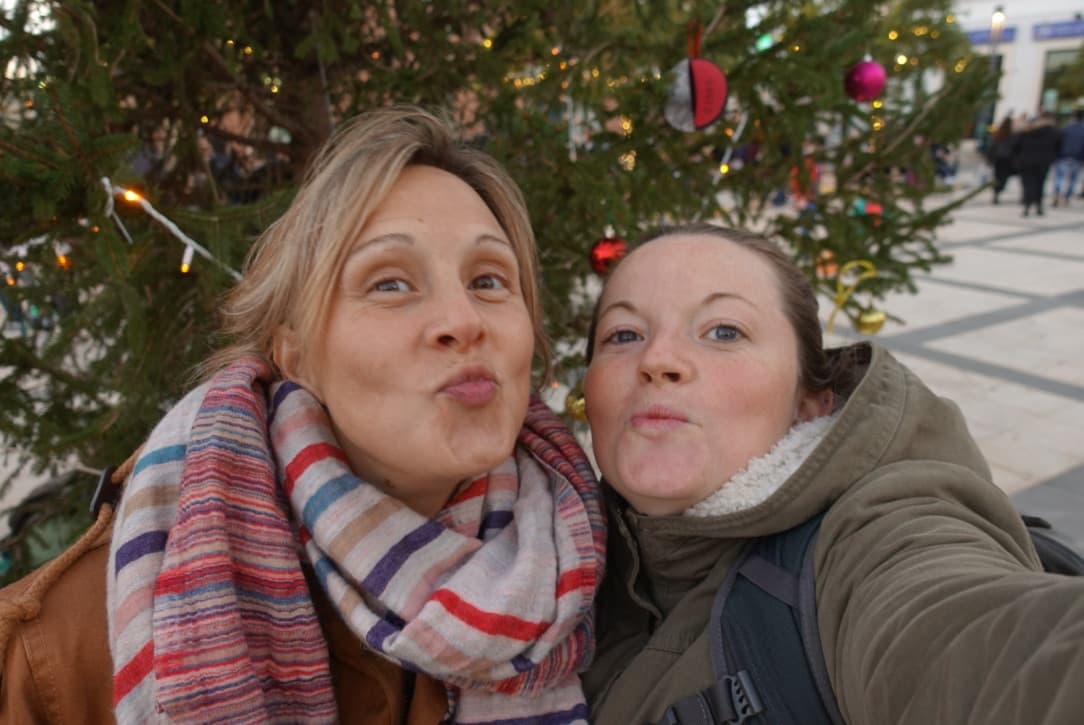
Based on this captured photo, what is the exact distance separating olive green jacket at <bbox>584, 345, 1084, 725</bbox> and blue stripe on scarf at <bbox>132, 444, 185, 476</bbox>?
838mm

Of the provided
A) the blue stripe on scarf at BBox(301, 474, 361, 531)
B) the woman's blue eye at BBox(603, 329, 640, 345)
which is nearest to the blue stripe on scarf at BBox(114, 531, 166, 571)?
the blue stripe on scarf at BBox(301, 474, 361, 531)

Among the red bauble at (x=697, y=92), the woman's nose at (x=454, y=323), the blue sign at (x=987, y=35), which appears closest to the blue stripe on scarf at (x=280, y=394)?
the woman's nose at (x=454, y=323)

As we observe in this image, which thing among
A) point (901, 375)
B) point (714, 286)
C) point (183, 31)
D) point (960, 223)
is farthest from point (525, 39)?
point (960, 223)

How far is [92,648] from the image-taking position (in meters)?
1.11

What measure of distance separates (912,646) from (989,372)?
20.8 feet

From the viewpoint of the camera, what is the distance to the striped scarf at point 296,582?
104 cm

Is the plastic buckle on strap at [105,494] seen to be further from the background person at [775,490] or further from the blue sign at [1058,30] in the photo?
the blue sign at [1058,30]

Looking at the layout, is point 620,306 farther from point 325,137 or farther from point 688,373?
point 325,137

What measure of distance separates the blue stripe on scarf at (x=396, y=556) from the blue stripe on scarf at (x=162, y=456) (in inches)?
16.0

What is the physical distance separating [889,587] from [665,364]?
1.75 feet

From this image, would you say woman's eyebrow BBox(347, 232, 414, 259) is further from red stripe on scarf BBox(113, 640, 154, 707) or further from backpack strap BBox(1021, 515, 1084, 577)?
backpack strap BBox(1021, 515, 1084, 577)

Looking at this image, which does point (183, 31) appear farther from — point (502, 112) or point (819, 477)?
point (819, 477)

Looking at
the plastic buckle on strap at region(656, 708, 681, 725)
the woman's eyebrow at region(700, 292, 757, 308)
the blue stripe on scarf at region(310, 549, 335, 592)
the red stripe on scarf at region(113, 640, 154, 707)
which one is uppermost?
the woman's eyebrow at region(700, 292, 757, 308)

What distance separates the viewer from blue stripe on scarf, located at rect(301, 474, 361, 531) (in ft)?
3.88
